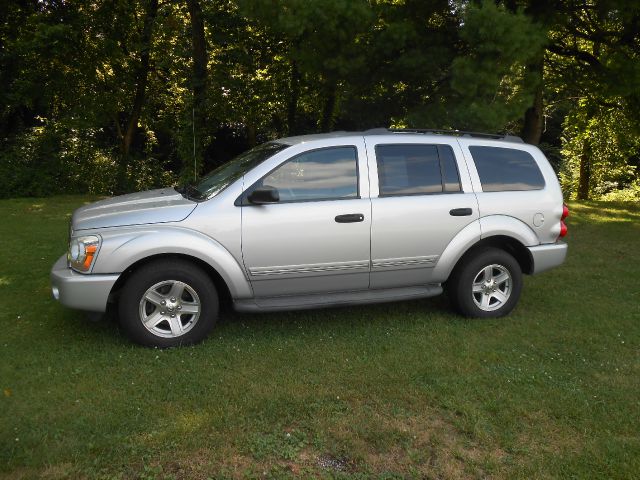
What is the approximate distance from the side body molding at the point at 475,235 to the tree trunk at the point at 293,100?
12537 mm

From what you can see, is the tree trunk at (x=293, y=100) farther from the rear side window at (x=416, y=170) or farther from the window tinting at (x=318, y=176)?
the window tinting at (x=318, y=176)

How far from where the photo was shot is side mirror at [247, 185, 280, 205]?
4.67 meters

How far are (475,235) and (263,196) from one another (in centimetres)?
204

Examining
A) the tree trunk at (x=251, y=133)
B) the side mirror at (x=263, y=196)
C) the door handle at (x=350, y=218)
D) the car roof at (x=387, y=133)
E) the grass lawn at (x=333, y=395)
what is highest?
the tree trunk at (x=251, y=133)

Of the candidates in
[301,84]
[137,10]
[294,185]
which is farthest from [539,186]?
[137,10]

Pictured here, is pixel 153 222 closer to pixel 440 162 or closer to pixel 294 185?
pixel 294 185

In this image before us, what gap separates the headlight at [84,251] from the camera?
446cm

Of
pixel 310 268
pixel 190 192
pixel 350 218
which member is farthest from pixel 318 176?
pixel 190 192

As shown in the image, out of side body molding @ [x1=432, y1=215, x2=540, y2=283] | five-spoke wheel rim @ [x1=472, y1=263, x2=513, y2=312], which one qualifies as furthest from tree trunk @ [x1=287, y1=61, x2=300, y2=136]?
five-spoke wheel rim @ [x1=472, y1=263, x2=513, y2=312]

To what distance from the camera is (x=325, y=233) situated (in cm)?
488

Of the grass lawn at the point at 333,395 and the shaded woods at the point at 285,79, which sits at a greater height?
the shaded woods at the point at 285,79

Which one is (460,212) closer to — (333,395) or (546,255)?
(546,255)

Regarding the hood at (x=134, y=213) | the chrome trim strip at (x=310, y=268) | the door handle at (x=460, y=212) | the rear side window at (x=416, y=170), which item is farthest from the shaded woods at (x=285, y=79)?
the hood at (x=134, y=213)

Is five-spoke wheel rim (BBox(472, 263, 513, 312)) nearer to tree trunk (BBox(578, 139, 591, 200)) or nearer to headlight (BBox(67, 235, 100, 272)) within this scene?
headlight (BBox(67, 235, 100, 272))
